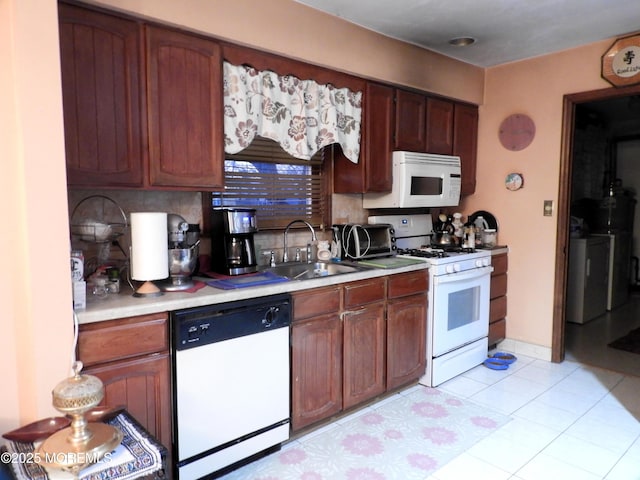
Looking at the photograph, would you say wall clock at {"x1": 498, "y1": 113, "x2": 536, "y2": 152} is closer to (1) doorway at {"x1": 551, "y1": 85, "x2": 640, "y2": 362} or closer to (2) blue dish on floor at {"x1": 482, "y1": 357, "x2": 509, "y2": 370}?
(1) doorway at {"x1": 551, "y1": 85, "x2": 640, "y2": 362}

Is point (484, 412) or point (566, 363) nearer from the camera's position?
point (484, 412)

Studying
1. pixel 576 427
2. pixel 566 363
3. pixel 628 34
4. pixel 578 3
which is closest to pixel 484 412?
pixel 576 427

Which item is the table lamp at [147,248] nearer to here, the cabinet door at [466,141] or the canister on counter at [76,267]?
the canister on counter at [76,267]

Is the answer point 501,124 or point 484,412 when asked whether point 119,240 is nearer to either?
point 484,412

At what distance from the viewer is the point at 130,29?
6.77 ft

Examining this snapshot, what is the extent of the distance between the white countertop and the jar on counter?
81.6 inches

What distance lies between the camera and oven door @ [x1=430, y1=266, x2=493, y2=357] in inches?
124

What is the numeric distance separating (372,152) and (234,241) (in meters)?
1.27

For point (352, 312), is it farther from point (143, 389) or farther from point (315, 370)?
point (143, 389)

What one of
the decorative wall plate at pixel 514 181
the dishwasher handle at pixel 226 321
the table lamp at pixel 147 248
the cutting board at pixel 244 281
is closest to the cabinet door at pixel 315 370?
the dishwasher handle at pixel 226 321

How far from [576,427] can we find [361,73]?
8.40 ft

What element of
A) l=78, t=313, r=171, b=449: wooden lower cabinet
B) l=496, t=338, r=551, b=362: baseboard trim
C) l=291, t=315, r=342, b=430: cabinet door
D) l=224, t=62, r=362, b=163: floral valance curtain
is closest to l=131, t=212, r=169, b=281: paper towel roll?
l=78, t=313, r=171, b=449: wooden lower cabinet

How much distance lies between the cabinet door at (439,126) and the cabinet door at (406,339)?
1.28 m

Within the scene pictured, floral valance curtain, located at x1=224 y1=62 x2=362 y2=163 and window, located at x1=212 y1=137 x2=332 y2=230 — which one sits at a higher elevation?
floral valance curtain, located at x1=224 y1=62 x2=362 y2=163
